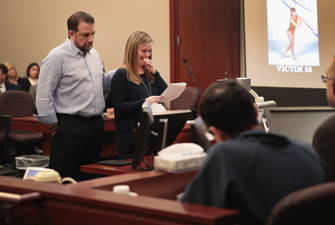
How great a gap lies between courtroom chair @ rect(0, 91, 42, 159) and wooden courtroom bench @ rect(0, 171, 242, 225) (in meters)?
4.14

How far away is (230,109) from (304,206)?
39 centimetres

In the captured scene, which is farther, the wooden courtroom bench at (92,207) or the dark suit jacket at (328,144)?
the dark suit jacket at (328,144)

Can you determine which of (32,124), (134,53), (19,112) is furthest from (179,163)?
(19,112)

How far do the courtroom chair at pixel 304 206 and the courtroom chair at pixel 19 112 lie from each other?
4.94m

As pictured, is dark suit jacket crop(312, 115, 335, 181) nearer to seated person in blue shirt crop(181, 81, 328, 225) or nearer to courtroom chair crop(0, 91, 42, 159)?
seated person in blue shirt crop(181, 81, 328, 225)

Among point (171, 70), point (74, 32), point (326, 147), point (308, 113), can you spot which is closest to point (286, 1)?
point (171, 70)

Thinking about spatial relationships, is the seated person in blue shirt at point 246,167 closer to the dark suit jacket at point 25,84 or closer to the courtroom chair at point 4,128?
the courtroom chair at point 4,128

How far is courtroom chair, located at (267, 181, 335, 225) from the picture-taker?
126cm

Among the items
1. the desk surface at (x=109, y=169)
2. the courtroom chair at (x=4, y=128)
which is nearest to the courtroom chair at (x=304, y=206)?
the desk surface at (x=109, y=169)

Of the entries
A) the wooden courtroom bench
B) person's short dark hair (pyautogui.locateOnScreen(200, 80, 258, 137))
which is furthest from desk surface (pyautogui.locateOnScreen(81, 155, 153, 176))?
person's short dark hair (pyautogui.locateOnScreen(200, 80, 258, 137))

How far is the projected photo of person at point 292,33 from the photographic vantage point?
21.2 ft

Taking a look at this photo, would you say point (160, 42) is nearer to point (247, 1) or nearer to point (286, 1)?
point (247, 1)

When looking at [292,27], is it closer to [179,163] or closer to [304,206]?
[179,163]

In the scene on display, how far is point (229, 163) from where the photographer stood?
138 centimetres
